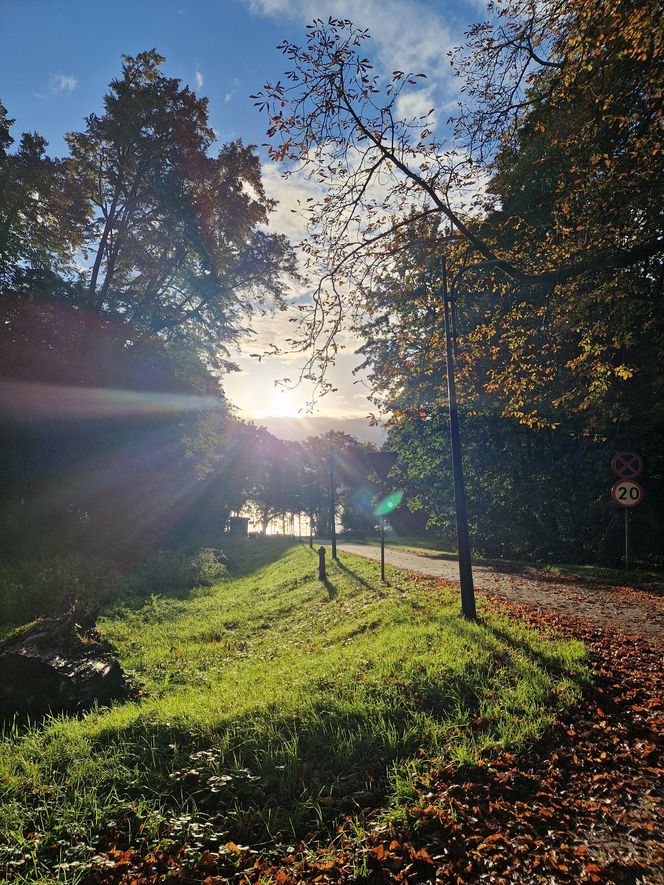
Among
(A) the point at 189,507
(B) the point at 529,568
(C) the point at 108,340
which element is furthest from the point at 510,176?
(A) the point at 189,507

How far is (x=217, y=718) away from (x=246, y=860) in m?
1.85

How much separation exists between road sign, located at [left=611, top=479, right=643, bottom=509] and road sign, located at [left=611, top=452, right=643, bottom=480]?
0.23 meters

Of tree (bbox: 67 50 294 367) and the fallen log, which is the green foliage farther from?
tree (bbox: 67 50 294 367)

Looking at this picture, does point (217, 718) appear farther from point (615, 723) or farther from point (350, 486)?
point (350, 486)

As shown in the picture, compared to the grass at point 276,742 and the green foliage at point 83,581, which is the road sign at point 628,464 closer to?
the grass at point 276,742

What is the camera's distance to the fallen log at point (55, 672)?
5898 millimetres

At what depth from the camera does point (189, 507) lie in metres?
36.0

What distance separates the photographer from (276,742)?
162 inches

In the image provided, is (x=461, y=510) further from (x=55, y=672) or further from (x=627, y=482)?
(x=627, y=482)

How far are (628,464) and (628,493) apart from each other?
0.85 meters

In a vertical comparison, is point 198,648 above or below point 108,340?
below

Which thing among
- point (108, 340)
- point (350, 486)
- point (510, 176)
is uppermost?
point (510, 176)

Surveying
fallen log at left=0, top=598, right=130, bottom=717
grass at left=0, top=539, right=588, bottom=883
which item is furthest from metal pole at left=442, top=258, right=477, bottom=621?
fallen log at left=0, top=598, right=130, bottom=717

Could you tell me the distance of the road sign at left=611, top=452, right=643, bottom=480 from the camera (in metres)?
11.6
